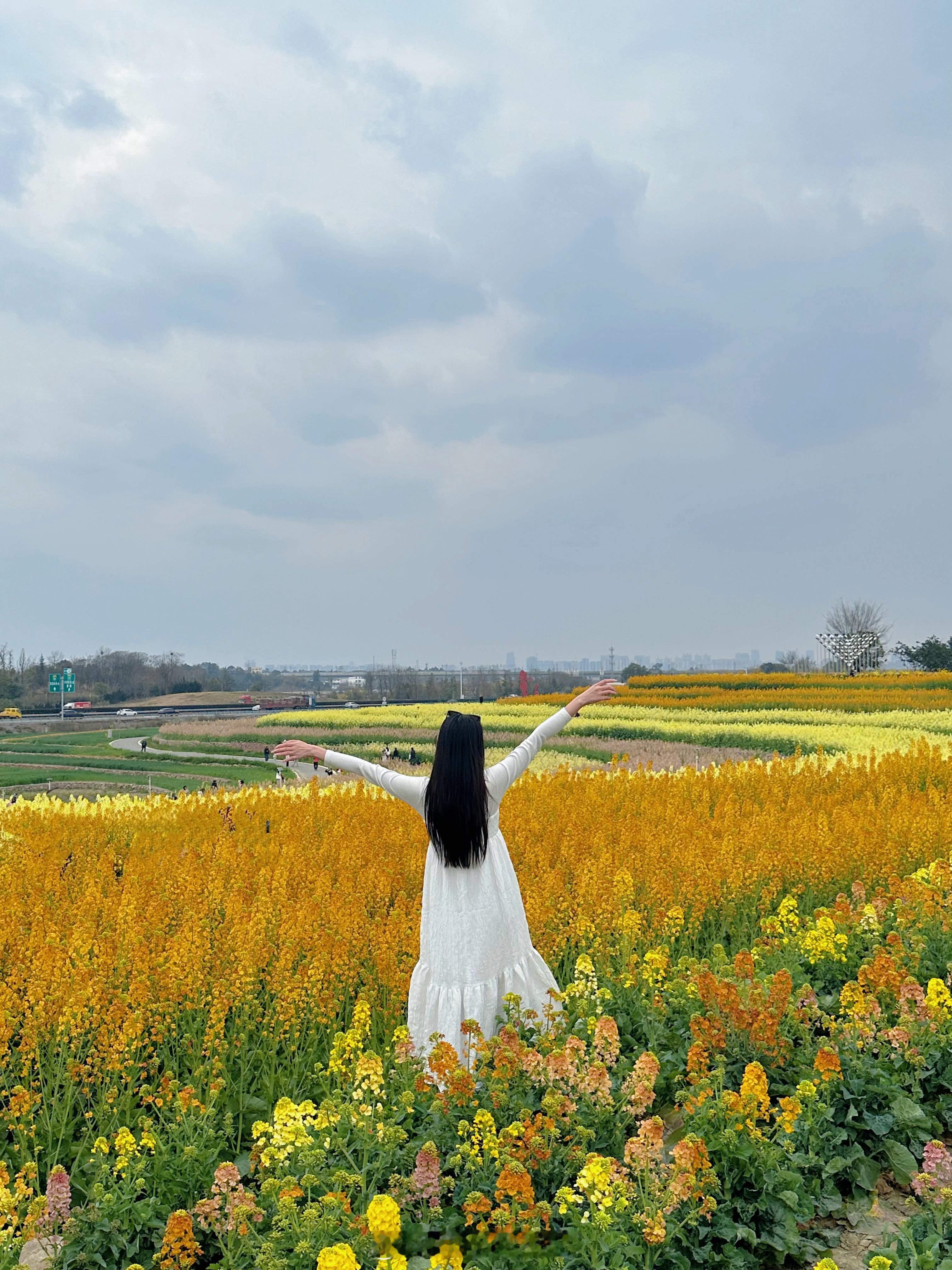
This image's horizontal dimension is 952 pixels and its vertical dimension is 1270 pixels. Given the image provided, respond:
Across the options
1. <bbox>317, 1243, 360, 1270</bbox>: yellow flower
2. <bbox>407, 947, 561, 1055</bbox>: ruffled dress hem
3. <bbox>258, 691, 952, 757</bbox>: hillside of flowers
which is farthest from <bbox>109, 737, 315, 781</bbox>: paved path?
<bbox>317, 1243, 360, 1270</bbox>: yellow flower

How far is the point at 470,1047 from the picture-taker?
12.3 ft

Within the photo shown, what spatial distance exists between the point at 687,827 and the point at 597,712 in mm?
17131

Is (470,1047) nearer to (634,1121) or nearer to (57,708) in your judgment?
(634,1121)

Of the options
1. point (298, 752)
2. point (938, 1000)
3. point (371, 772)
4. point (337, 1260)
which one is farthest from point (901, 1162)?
point (298, 752)

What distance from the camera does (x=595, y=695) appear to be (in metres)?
4.40

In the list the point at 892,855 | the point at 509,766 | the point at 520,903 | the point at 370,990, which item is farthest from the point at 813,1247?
the point at 892,855

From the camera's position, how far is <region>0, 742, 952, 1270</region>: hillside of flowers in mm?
2838

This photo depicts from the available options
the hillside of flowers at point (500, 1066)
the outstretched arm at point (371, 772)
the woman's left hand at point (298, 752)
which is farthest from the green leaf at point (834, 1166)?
the woman's left hand at point (298, 752)

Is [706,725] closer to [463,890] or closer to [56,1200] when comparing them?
[463,890]

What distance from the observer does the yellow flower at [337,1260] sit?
2.12 meters

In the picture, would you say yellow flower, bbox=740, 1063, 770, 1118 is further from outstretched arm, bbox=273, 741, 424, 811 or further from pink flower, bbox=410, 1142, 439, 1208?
outstretched arm, bbox=273, 741, 424, 811

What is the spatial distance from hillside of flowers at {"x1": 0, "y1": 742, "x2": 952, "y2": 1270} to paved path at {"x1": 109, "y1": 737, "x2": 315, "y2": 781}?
42.2 ft

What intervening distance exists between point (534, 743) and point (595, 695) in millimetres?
442

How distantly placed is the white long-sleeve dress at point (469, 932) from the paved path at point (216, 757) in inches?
560
